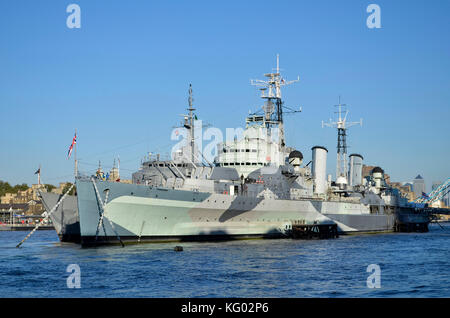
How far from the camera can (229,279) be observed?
20.5m

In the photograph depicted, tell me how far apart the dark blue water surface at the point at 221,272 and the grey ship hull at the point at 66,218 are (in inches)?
327

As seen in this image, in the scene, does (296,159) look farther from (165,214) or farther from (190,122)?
(165,214)

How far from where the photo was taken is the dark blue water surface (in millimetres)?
18094

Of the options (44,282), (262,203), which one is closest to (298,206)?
(262,203)

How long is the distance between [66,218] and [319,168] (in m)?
25.4

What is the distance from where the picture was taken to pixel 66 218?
134 ft

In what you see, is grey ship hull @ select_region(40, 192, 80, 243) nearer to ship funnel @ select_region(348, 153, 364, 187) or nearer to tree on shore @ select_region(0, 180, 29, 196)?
ship funnel @ select_region(348, 153, 364, 187)

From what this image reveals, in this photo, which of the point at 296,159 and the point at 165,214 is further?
the point at 296,159

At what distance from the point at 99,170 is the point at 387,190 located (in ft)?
143

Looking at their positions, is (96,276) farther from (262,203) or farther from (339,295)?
(262,203)

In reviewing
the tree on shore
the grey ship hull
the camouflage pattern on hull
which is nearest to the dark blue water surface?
the camouflage pattern on hull

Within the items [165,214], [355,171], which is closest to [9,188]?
[355,171]

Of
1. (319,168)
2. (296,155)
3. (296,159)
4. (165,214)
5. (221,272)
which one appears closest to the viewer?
(221,272)

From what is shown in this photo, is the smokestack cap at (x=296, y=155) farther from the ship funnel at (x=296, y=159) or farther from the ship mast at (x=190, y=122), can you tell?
the ship mast at (x=190, y=122)
